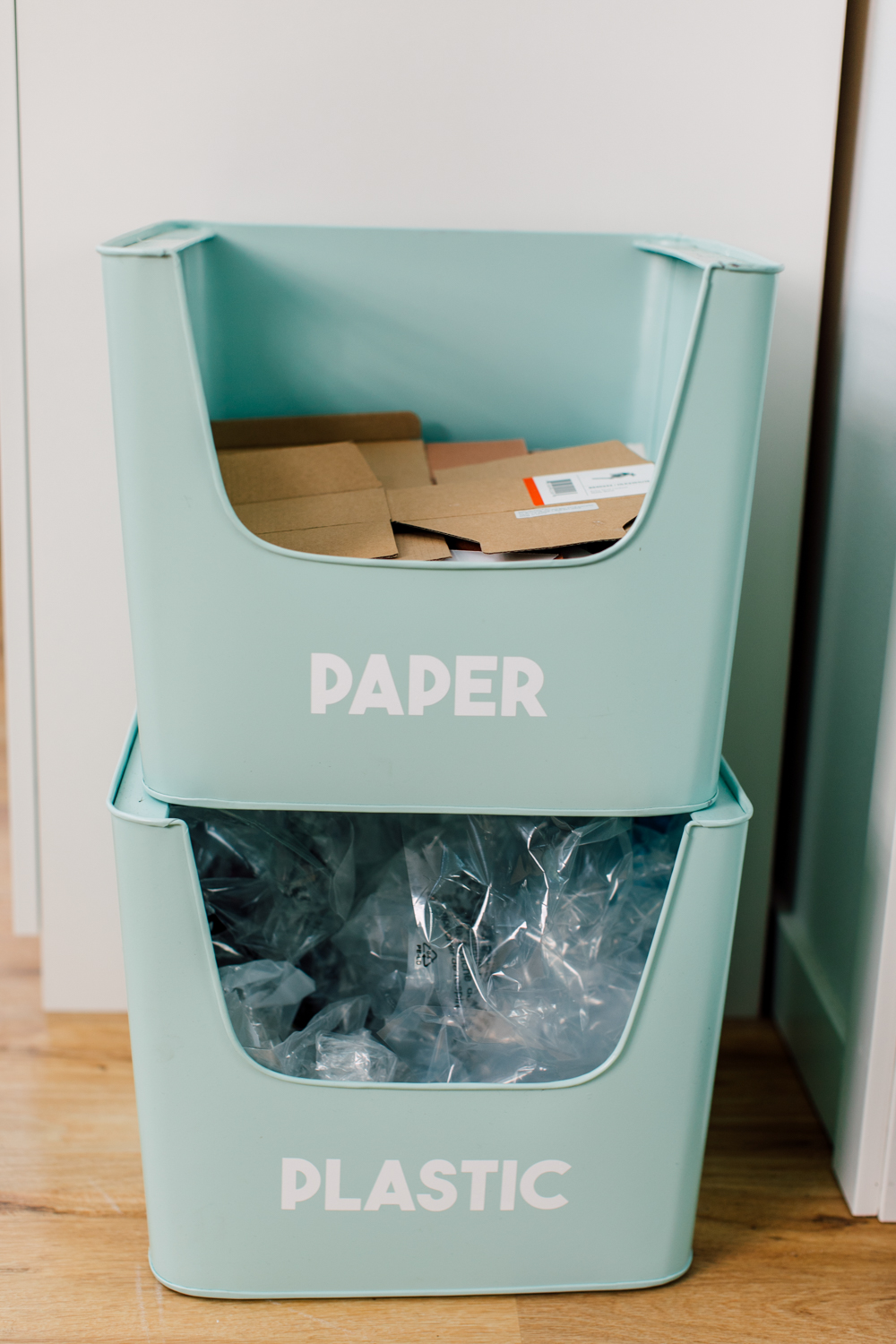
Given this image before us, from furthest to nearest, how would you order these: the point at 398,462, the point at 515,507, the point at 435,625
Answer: the point at 398,462 < the point at 515,507 < the point at 435,625

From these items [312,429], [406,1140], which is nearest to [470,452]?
[312,429]

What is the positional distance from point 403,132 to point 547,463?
1.02 ft

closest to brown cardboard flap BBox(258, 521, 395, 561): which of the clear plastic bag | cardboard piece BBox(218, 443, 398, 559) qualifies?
cardboard piece BBox(218, 443, 398, 559)

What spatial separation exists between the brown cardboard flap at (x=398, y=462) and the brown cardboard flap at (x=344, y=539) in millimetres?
127

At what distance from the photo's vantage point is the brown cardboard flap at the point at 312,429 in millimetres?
899

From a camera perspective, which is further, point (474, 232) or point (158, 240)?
point (474, 232)

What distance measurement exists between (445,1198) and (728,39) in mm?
889

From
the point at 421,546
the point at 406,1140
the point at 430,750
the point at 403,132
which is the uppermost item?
the point at 403,132

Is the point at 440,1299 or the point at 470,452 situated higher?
the point at 470,452

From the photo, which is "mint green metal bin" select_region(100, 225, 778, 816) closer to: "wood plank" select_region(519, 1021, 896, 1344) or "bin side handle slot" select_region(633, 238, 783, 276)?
"bin side handle slot" select_region(633, 238, 783, 276)

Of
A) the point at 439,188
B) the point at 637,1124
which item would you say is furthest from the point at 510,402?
the point at 637,1124

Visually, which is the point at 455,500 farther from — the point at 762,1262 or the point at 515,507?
the point at 762,1262

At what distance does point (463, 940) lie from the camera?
818mm

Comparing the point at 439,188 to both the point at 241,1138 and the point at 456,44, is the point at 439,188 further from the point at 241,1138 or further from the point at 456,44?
the point at 241,1138
